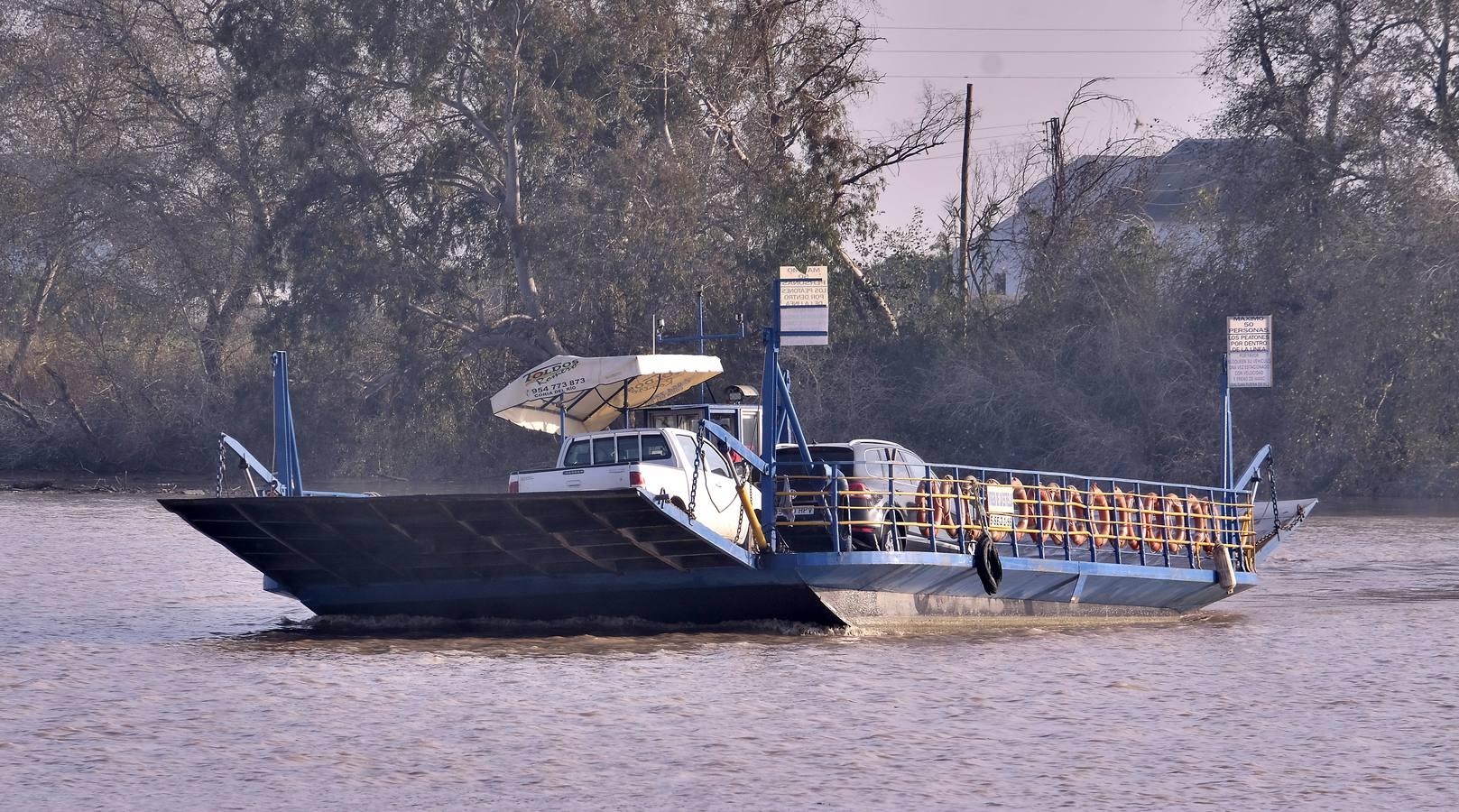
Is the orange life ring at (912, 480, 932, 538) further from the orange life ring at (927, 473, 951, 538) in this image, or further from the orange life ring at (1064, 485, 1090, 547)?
the orange life ring at (1064, 485, 1090, 547)

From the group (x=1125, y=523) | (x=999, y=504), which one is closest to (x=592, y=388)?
(x=999, y=504)

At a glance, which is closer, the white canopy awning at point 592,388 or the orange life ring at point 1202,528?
the white canopy awning at point 592,388

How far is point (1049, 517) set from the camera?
61.6 feet

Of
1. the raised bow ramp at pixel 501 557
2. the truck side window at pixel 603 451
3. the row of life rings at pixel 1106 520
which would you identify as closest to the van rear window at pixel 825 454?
the row of life rings at pixel 1106 520

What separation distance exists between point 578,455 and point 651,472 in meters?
1.32

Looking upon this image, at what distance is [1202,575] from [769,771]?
11.4m

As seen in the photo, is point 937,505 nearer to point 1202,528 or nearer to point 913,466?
point 913,466

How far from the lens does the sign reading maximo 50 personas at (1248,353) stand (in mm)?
22812

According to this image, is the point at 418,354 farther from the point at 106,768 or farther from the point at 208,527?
the point at 106,768

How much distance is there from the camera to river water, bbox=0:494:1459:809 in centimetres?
1105

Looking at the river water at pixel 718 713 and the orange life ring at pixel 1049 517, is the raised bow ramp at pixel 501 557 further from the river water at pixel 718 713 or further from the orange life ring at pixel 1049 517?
the orange life ring at pixel 1049 517

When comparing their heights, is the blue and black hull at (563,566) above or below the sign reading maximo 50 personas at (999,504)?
below

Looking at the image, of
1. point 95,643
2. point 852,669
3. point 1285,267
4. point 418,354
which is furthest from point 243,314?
point 852,669

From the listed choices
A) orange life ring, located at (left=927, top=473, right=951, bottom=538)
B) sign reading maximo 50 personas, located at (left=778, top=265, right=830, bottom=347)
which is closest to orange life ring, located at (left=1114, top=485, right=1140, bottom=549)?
orange life ring, located at (left=927, top=473, right=951, bottom=538)
